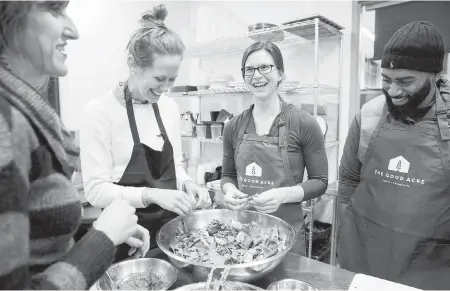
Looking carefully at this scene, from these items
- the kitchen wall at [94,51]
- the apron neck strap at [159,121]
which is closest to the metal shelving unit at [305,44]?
the kitchen wall at [94,51]

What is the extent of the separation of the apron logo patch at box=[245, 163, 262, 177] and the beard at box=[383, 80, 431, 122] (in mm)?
807

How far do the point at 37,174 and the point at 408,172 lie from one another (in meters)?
1.57

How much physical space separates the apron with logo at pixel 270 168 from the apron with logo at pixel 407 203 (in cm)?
35

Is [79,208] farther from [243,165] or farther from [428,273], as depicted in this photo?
[428,273]

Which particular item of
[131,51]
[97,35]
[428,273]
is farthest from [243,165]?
[97,35]

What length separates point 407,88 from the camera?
150cm

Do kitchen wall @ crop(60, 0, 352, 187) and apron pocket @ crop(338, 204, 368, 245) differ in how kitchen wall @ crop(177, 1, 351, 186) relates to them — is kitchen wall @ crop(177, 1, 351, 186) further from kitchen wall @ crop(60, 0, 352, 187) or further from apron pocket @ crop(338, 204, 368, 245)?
apron pocket @ crop(338, 204, 368, 245)

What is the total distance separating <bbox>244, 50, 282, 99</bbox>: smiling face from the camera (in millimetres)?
1868

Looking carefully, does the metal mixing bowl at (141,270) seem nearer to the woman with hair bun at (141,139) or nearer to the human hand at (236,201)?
the woman with hair bun at (141,139)

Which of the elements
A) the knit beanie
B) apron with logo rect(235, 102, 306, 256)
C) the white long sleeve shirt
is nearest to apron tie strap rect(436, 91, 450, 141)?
the knit beanie

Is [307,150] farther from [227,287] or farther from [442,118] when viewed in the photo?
[227,287]

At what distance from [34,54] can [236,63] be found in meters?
3.35

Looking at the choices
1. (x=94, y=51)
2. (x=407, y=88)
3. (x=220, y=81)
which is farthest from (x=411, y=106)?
(x=94, y=51)

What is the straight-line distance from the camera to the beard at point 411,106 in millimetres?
1502
